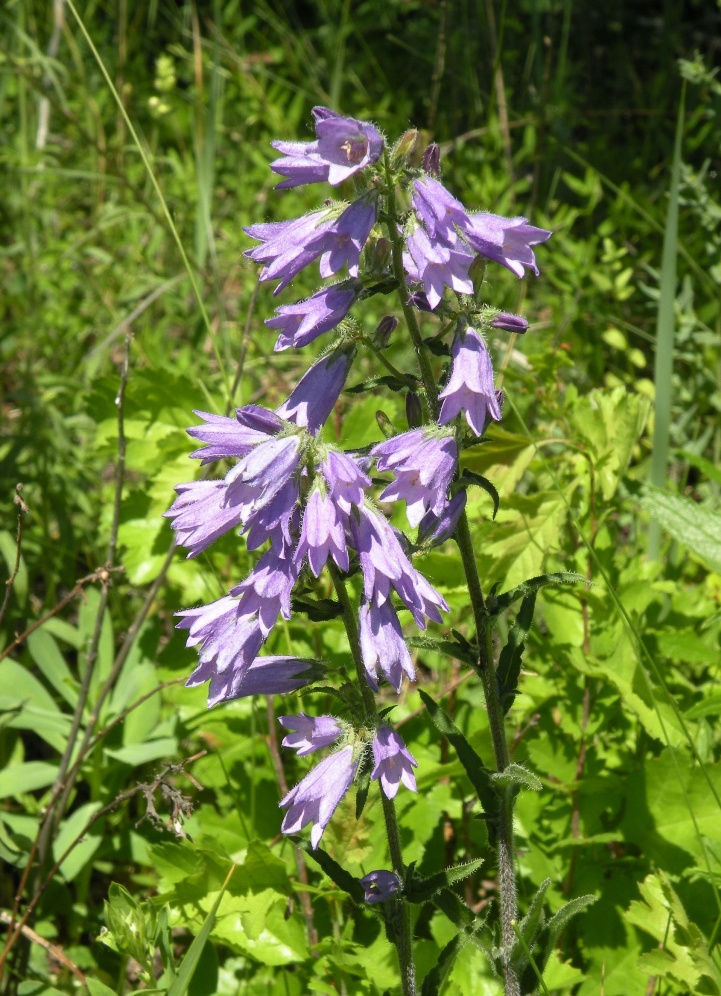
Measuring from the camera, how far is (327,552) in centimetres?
160

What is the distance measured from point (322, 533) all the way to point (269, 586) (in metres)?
0.13

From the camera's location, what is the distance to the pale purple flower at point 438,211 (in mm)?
1615

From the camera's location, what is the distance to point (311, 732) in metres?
1.77

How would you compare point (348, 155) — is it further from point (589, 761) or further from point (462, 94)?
point (462, 94)

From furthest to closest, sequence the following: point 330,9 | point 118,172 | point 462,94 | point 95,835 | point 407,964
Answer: point 330,9
point 462,94
point 118,172
point 95,835
point 407,964

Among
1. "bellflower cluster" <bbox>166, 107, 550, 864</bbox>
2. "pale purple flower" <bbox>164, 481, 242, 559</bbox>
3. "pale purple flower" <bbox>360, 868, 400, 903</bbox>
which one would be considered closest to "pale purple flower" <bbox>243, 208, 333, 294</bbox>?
"bellflower cluster" <bbox>166, 107, 550, 864</bbox>

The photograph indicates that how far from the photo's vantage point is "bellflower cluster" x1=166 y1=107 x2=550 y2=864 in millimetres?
1608

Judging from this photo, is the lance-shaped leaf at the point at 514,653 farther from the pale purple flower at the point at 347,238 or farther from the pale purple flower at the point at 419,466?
the pale purple flower at the point at 347,238

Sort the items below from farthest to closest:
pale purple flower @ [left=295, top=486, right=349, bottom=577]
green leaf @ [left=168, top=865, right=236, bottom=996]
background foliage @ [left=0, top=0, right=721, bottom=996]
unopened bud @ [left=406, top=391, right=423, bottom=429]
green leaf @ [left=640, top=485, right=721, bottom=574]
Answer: green leaf @ [left=640, top=485, right=721, bottom=574] → background foliage @ [left=0, top=0, right=721, bottom=996] → unopened bud @ [left=406, top=391, right=423, bottom=429] → green leaf @ [left=168, top=865, right=236, bottom=996] → pale purple flower @ [left=295, top=486, right=349, bottom=577]

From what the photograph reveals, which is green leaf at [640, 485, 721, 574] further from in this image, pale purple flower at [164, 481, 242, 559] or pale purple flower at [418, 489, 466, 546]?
pale purple flower at [164, 481, 242, 559]

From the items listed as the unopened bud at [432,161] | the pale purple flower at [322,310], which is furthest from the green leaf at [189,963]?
the unopened bud at [432,161]

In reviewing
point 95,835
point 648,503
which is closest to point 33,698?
point 95,835

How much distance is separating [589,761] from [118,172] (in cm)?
335

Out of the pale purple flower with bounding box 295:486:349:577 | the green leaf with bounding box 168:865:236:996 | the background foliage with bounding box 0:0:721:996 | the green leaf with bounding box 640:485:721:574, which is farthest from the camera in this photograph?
the green leaf with bounding box 640:485:721:574
